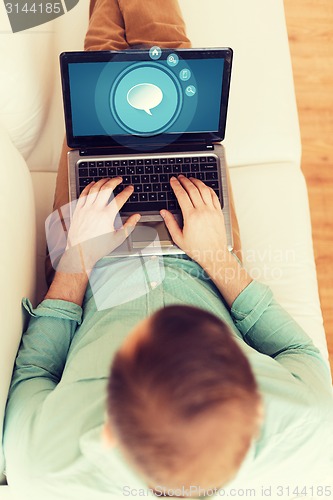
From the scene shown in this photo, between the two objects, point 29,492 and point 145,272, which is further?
point 145,272

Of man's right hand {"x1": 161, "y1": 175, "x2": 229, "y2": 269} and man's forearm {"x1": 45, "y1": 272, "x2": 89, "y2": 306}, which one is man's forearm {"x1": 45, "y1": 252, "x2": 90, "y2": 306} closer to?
man's forearm {"x1": 45, "y1": 272, "x2": 89, "y2": 306}

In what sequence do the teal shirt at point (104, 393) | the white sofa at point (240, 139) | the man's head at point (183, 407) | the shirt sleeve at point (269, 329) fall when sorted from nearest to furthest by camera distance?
1. the man's head at point (183, 407)
2. the teal shirt at point (104, 393)
3. the shirt sleeve at point (269, 329)
4. the white sofa at point (240, 139)

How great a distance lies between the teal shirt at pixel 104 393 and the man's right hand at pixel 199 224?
2.7 inches

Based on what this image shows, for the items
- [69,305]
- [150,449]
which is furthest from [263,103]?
[150,449]

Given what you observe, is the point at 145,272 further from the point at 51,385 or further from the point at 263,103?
the point at 263,103

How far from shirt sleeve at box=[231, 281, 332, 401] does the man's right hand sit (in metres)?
0.10

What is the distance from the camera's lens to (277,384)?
812mm

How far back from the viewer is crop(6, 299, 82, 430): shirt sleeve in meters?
0.85

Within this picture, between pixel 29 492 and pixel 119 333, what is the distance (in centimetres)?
28

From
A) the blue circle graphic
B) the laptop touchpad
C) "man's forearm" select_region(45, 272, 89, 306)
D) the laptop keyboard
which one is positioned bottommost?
"man's forearm" select_region(45, 272, 89, 306)

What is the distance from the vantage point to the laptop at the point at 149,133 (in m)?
1.02

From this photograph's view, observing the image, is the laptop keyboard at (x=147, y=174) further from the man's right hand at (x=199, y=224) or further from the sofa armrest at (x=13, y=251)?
the sofa armrest at (x=13, y=251)

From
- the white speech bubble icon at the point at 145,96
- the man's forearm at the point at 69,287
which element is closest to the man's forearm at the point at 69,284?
the man's forearm at the point at 69,287

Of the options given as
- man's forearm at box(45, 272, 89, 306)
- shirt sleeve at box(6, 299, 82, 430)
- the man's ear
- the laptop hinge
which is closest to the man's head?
the man's ear
